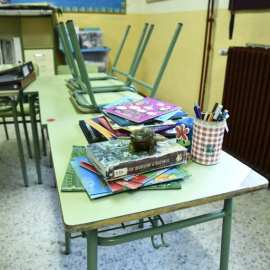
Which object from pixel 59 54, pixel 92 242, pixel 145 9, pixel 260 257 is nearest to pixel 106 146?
pixel 92 242

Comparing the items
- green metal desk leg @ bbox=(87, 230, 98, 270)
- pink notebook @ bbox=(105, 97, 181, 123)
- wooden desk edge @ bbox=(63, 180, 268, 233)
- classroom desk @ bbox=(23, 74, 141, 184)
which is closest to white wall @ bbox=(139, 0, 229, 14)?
classroom desk @ bbox=(23, 74, 141, 184)

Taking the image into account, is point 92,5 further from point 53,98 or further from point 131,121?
point 131,121

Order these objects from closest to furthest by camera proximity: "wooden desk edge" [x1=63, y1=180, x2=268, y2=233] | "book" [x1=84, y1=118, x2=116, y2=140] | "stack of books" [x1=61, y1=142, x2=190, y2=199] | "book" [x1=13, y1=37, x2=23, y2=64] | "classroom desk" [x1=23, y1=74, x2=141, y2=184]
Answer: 1. "wooden desk edge" [x1=63, y1=180, x2=268, y2=233]
2. "stack of books" [x1=61, y1=142, x2=190, y2=199]
3. "book" [x1=84, y1=118, x2=116, y2=140]
4. "classroom desk" [x1=23, y1=74, x2=141, y2=184]
5. "book" [x1=13, y1=37, x2=23, y2=64]

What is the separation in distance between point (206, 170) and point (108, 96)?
105 cm

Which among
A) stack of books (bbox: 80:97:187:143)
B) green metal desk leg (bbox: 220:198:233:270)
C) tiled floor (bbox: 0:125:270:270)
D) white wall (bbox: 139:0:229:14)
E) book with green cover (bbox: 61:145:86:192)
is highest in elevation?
white wall (bbox: 139:0:229:14)

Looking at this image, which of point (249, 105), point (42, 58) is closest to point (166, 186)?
point (249, 105)

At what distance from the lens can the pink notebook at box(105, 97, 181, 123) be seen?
1093 millimetres

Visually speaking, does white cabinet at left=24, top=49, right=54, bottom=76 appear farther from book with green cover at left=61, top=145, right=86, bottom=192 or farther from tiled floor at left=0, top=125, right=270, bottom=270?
book with green cover at left=61, top=145, right=86, bottom=192

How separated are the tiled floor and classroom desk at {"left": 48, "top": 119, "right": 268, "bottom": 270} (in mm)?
600

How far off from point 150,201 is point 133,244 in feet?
3.23

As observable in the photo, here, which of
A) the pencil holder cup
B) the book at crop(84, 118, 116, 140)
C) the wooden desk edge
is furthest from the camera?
the book at crop(84, 118, 116, 140)

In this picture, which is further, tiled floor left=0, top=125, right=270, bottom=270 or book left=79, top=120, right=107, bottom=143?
tiled floor left=0, top=125, right=270, bottom=270

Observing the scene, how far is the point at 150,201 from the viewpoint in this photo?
709 millimetres

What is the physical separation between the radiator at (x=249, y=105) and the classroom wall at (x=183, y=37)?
0.72 feet
